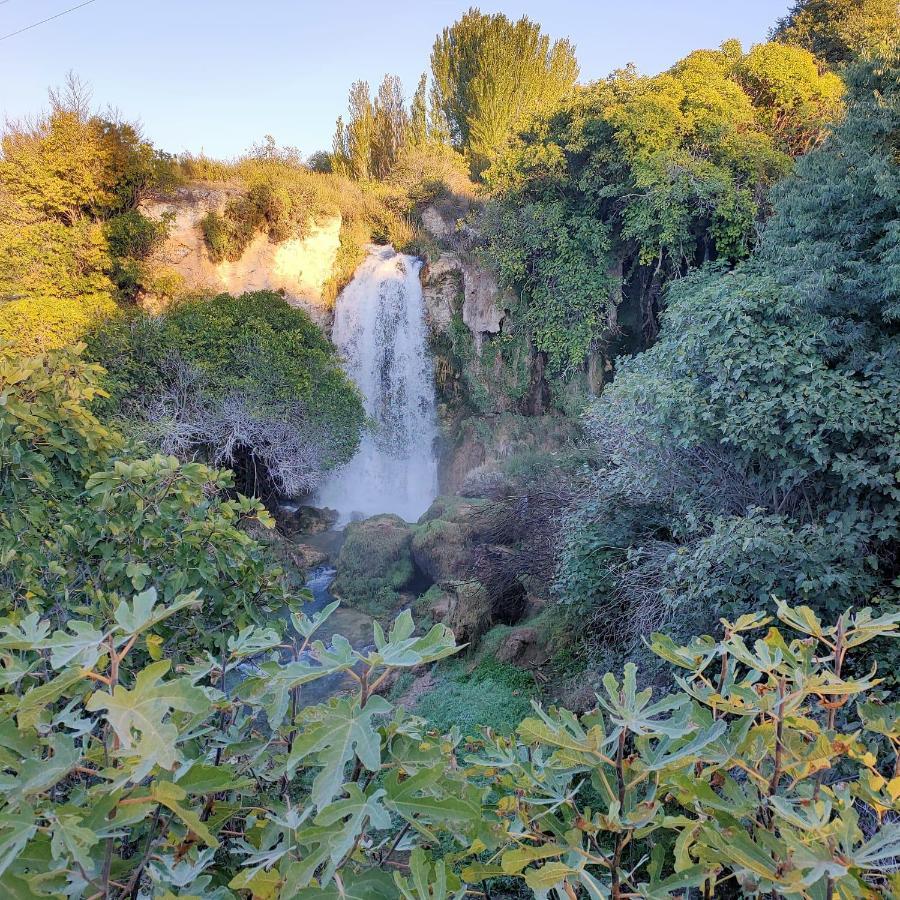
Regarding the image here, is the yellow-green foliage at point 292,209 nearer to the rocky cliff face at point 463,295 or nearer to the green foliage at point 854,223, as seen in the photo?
the rocky cliff face at point 463,295

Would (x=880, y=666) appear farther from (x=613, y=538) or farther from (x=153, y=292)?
(x=153, y=292)

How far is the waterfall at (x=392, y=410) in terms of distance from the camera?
50.9ft

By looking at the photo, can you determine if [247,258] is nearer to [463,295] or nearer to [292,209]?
[292,209]

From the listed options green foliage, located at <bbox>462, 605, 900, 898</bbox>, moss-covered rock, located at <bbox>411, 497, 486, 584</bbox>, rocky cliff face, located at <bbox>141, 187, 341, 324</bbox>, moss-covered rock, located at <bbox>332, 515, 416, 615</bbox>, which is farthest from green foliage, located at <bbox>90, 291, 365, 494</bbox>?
green foliage, located at <bbox>462, 605, 900, 898</bbox>

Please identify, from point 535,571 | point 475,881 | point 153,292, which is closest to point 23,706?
point 475,881

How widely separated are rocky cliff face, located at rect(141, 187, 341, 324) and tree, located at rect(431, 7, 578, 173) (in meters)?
7.46

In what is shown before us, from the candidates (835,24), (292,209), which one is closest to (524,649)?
(292,209)

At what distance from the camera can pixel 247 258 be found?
51.5 feet

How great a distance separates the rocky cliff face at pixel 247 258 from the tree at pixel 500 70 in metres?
7.46

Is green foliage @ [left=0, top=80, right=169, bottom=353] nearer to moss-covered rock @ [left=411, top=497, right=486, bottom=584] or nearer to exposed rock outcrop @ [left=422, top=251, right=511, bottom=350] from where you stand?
exposed rock outcrop @ [left=422, top=251, right=511, bottom=350]

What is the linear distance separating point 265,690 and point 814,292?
5.75 metres

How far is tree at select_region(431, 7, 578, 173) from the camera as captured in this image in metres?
20.2

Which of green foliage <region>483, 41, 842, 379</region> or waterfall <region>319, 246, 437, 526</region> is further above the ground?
green foliage <region>483, 41, 842, 379</region>

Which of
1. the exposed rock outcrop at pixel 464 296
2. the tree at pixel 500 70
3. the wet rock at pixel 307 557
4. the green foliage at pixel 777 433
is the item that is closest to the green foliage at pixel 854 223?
the green foliage at pixel 777 433
